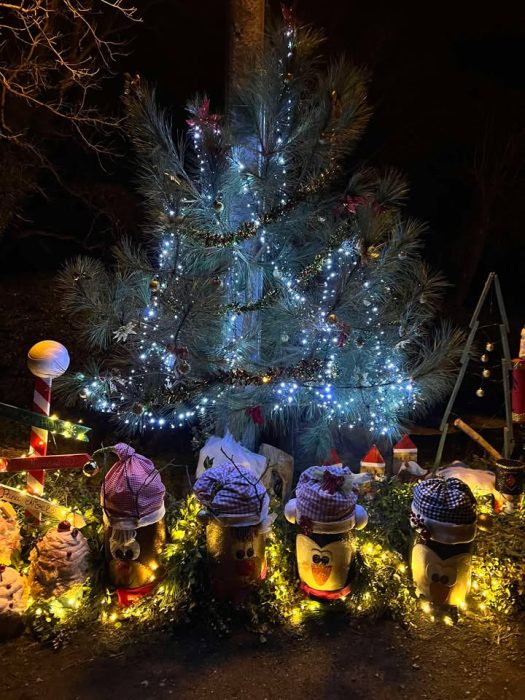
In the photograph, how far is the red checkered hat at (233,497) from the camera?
3.51 metres

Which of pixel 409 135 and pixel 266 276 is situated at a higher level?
pixel 409 135

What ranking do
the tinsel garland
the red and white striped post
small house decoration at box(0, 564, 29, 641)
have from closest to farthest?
small house decoration at box(0, 564, 29, 641) → the tinsel garland → the red and white striped post

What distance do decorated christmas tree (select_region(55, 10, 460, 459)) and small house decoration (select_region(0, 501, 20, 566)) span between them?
3.64 feet

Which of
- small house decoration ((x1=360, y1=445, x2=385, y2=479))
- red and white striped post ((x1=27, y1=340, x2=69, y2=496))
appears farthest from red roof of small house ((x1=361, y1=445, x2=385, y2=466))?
red and white striped post ((x1=27, y1=340, x2=69, y2=496))

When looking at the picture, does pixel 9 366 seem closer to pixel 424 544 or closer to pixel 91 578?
pixel 91 578

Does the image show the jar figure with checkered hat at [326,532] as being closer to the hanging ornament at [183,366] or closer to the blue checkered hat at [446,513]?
the blue checkered hat at [446,513]

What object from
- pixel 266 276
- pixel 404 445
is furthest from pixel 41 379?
pixel 404 445

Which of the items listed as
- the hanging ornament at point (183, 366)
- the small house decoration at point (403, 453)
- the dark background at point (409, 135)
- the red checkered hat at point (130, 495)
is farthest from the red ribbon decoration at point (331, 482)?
the dark background at point (409, 135)

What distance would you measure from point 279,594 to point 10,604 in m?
1.65

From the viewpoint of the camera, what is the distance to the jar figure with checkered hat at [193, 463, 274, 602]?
3520 mm

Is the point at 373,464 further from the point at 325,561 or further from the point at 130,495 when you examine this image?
the point at 130,495

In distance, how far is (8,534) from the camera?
144 inches

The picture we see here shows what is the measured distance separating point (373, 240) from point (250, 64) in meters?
1.85

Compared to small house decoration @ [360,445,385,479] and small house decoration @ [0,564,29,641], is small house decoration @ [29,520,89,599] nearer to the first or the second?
small house decoration @ [0,564,29,641]
